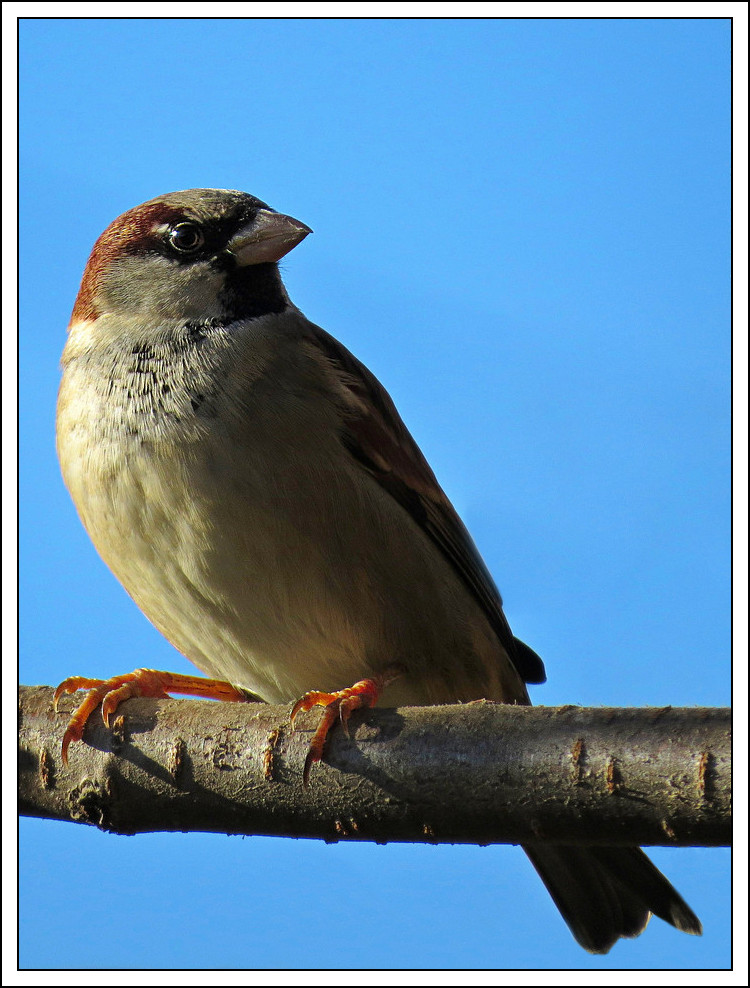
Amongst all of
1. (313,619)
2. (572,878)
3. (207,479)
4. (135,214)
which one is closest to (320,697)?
(313,619)

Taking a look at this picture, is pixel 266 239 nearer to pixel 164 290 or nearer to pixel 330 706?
pixel 164 290

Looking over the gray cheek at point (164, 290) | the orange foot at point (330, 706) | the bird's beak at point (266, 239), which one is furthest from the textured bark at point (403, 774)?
the bird's beak at point (266, 239)

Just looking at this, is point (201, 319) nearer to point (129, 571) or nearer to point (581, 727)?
point (129, 571)

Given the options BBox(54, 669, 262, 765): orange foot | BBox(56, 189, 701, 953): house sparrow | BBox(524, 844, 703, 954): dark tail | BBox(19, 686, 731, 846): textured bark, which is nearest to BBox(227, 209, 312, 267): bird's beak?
BBox(56, 189, 701, 953): house sparrow

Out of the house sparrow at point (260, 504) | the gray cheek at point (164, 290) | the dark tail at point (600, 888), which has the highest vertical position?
the gray cheek at point (164, 290)

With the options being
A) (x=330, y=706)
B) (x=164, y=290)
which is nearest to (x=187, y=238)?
(x=164, y=290)

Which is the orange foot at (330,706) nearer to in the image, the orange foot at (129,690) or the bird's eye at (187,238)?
the orange foot at (129,690)
